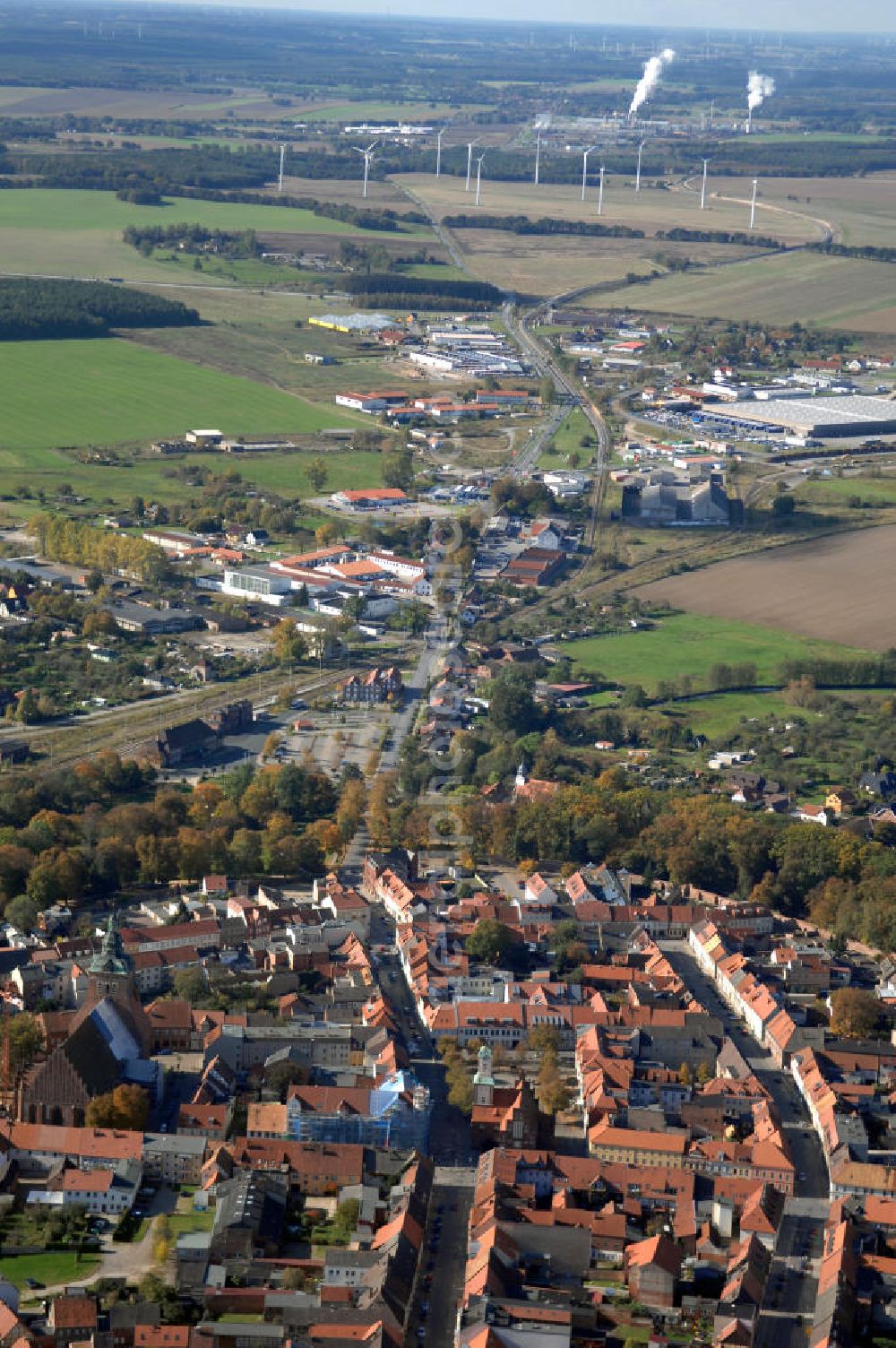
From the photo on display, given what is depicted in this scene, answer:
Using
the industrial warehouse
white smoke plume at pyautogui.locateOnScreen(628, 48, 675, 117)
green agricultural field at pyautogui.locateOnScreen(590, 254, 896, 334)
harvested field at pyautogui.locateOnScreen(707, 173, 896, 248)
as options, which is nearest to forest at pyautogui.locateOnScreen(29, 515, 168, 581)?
the industrial warehouse

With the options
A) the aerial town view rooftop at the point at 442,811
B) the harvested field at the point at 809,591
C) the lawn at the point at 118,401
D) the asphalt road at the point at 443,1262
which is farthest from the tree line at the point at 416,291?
the asphalt road at the point at 443,1262

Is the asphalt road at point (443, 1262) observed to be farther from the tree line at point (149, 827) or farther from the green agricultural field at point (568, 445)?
the green agricultural field at point (568, 445)

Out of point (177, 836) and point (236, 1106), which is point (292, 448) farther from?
point (236, 1106)

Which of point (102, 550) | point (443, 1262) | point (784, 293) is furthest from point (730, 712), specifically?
point (784, 293)

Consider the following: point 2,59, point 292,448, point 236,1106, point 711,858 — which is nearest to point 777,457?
point 292,448

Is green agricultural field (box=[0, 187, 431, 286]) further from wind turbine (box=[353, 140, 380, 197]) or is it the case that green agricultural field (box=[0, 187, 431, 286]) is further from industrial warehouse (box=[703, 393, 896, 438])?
industrial warehouse (box=[703, 393, 896, 438])
